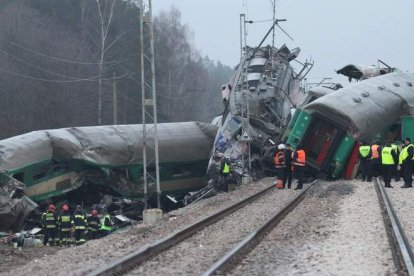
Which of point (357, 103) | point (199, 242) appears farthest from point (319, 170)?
point (199, 242)

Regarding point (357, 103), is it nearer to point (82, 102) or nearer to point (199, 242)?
point (199, 242)

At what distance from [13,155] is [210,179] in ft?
23.6

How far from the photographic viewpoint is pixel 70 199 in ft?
68.7

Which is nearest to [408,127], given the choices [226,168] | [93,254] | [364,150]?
[364,150]

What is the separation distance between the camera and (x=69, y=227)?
16.7 metres

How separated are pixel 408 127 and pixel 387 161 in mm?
3086

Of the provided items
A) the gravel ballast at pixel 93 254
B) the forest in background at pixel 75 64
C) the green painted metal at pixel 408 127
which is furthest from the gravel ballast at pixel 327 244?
the forest in background at pixel 75 64

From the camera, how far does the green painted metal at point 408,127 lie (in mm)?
20312

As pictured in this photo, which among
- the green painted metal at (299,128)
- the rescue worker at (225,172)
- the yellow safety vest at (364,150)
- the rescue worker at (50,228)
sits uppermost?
the green painted metal at (299,128)

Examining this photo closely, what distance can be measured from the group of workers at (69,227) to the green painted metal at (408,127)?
9.79 meters

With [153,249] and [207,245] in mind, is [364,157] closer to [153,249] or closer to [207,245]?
[207,245]

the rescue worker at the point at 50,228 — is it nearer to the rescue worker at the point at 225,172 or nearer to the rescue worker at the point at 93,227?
the rescue worker at the point at 93,227

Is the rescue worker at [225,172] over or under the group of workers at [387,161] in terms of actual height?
under

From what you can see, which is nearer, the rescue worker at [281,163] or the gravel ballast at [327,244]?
the gravel ballast at [327,244]
